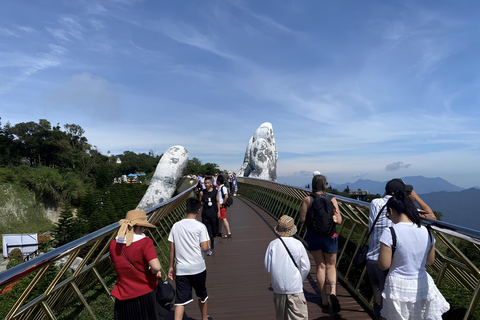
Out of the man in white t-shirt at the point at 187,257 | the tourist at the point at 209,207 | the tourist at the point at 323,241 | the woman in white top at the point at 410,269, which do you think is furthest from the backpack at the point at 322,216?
the tourist at the point at 209,207

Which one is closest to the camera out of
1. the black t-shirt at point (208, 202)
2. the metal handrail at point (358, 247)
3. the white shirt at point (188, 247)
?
the metal handrail at point (358, 247)

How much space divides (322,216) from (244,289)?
196cm

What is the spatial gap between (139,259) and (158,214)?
4.21 meters

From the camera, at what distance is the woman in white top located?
2.58 metres

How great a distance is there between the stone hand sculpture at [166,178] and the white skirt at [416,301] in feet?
71.3

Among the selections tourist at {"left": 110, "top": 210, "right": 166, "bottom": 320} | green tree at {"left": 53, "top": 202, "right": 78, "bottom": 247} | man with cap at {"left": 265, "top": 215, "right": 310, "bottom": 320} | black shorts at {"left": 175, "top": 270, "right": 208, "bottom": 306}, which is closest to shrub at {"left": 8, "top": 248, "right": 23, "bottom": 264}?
green tree at {"left": 53, "top": 202, "right": 78, "bottom": 247}

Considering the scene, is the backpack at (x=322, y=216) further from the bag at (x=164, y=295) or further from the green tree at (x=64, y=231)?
the green tree at (x=64, y=231)

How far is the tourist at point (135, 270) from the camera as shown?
287cm

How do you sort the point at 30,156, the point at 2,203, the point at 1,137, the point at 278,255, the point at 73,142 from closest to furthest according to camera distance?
the point at 278,255 → the point at 2,203 → the point at 1,137 → the point at 30,156 → the point at 73,142

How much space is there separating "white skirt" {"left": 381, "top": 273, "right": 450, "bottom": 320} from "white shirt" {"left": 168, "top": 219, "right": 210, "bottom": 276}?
193 cm

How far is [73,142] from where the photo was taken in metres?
73.9

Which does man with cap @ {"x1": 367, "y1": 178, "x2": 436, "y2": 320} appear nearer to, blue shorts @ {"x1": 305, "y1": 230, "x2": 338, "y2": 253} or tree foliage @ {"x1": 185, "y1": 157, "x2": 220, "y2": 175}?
blue shorts @ {"x1": 305, "y1": 230, "x2": 338, "y2": 253}

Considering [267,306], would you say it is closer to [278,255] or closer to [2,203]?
[278,255]

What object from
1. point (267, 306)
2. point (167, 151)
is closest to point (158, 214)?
point (267, 306)
